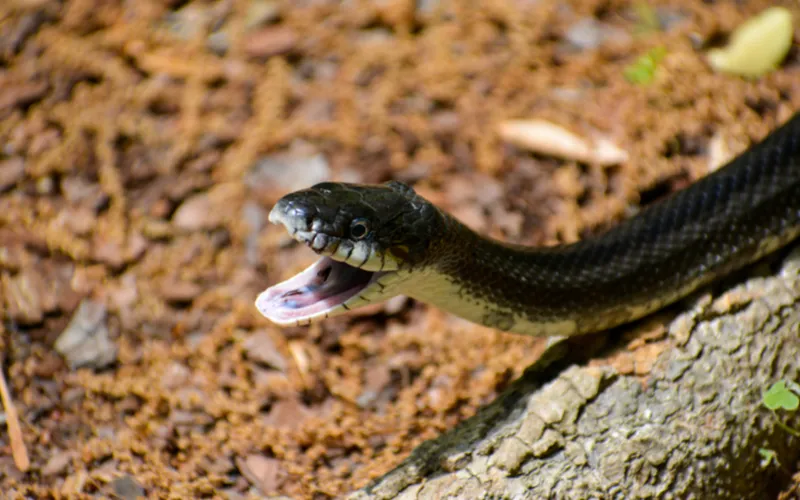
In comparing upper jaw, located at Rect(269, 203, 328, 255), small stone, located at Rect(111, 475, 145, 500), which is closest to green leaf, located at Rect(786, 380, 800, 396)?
upper jaw, located at Rect(269, 203, 328, 255)

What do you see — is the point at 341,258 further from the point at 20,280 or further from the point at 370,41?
the point at 370,41

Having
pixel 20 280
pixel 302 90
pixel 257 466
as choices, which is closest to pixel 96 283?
pixel 20 280

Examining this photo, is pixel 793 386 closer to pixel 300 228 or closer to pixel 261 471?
pixel 300 228

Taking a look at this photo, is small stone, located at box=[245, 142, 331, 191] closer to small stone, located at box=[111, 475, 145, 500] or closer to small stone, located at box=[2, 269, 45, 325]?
small stone, located at box=[2, 269, 45, 325]

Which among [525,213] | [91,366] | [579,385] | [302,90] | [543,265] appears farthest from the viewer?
[302,90]

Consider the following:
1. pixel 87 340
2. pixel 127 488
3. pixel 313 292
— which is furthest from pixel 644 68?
pixel 127 488

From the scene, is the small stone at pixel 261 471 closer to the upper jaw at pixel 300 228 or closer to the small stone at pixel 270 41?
the upper jaw at pixel 300 228

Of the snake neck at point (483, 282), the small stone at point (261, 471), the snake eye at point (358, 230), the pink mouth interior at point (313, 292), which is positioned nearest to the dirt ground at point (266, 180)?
the small stone at point (261, 471)
